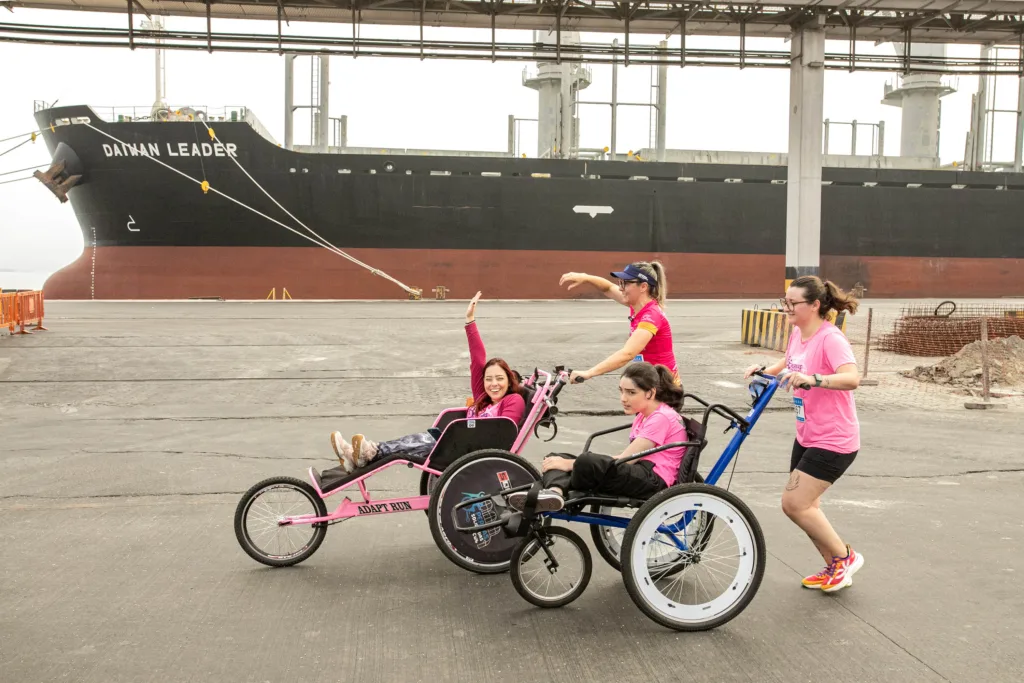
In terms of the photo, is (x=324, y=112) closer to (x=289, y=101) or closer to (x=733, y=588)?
(x=289, y=101)

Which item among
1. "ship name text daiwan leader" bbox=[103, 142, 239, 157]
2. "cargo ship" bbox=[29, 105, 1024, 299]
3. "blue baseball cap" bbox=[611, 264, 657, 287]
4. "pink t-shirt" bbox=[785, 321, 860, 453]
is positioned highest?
"ship name text daiwan leader" bbox=[103, 142, 239, 157]

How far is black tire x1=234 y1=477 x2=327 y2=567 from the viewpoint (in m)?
4.55

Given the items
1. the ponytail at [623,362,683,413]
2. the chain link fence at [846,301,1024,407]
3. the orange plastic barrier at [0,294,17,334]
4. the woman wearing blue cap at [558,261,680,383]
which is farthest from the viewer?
the orange plastic barrier at [0,294,17,334]

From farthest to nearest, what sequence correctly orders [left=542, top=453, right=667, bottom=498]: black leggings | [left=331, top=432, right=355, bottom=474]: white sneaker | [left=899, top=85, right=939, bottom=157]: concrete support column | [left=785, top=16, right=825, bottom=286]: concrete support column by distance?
[left=899, top=85, right=939, bottom=157]: concrete support column → [left=785, top=16, right=825, bottom=286]: concrete support column → [left=331, top=432, right=355, bottom=474]: white sneaker → [left=542, top=453, right=667, bottom=498]: black leggings

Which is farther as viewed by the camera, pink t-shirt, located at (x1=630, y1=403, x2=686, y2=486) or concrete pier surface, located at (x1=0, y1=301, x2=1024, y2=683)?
pink t-shirt, located at (x1=630, y1=403, x2=686, y2=486)

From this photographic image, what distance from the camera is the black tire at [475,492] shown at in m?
4.38

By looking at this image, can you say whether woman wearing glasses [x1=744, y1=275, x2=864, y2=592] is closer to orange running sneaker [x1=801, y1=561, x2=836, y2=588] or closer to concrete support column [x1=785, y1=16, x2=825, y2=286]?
orange running sneaker [x1=801, y1=561, x2=836, y2=588]

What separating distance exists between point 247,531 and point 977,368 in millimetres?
10637

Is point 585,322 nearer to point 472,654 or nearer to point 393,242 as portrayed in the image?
point 393,242

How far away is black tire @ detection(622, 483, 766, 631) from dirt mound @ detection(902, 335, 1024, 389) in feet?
30.1

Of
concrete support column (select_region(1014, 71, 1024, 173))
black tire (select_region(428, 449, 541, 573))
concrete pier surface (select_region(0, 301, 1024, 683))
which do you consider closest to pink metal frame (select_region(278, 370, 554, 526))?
black tire (select_region(428, 449, 541, 573))

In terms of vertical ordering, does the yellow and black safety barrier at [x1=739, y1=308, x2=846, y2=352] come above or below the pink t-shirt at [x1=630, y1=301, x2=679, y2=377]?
below

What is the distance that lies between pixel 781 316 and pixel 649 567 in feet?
40.1

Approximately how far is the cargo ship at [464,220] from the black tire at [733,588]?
28337 millimetres
